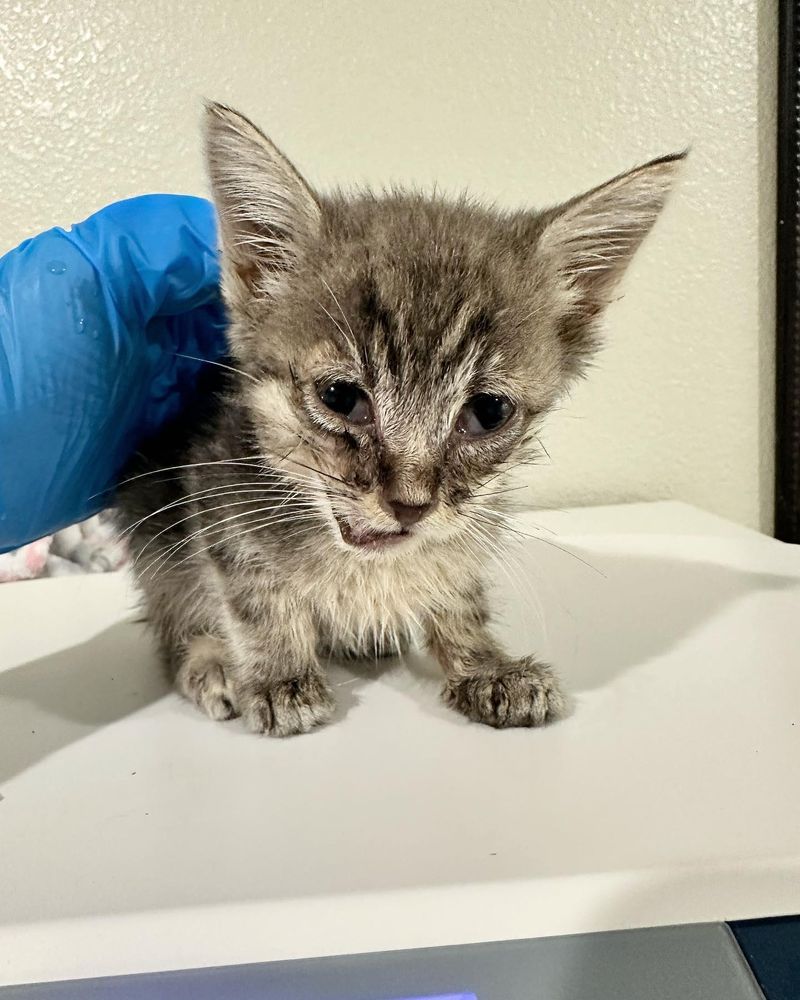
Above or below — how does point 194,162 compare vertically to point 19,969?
above

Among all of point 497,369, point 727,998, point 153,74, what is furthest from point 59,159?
point 727,998

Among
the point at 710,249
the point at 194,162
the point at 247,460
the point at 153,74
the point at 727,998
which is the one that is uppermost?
the point at 153,74

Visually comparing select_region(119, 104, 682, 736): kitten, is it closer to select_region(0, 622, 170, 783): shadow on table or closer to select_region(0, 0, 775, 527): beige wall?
select_region(0, 622, 170, 783): shadow on table

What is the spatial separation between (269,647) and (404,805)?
Answer: 27 centimetres

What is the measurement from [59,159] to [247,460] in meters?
0.89

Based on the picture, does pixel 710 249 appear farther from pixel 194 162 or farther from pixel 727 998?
pixel 727 998

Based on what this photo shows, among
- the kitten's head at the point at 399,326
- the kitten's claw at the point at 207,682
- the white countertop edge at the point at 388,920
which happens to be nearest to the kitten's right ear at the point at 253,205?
the kitten's head at the point at 399,326

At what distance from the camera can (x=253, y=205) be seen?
76cm

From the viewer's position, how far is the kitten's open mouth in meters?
0.70

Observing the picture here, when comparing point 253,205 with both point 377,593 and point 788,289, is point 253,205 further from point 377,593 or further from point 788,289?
point 788,289

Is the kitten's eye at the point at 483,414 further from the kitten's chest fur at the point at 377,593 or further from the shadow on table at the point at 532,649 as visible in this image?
the shadow on table at the point at 532,649

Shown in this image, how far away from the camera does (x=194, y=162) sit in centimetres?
136

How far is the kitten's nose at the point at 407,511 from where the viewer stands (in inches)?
26.2

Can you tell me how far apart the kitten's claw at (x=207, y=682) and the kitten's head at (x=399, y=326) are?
22 centimetres
